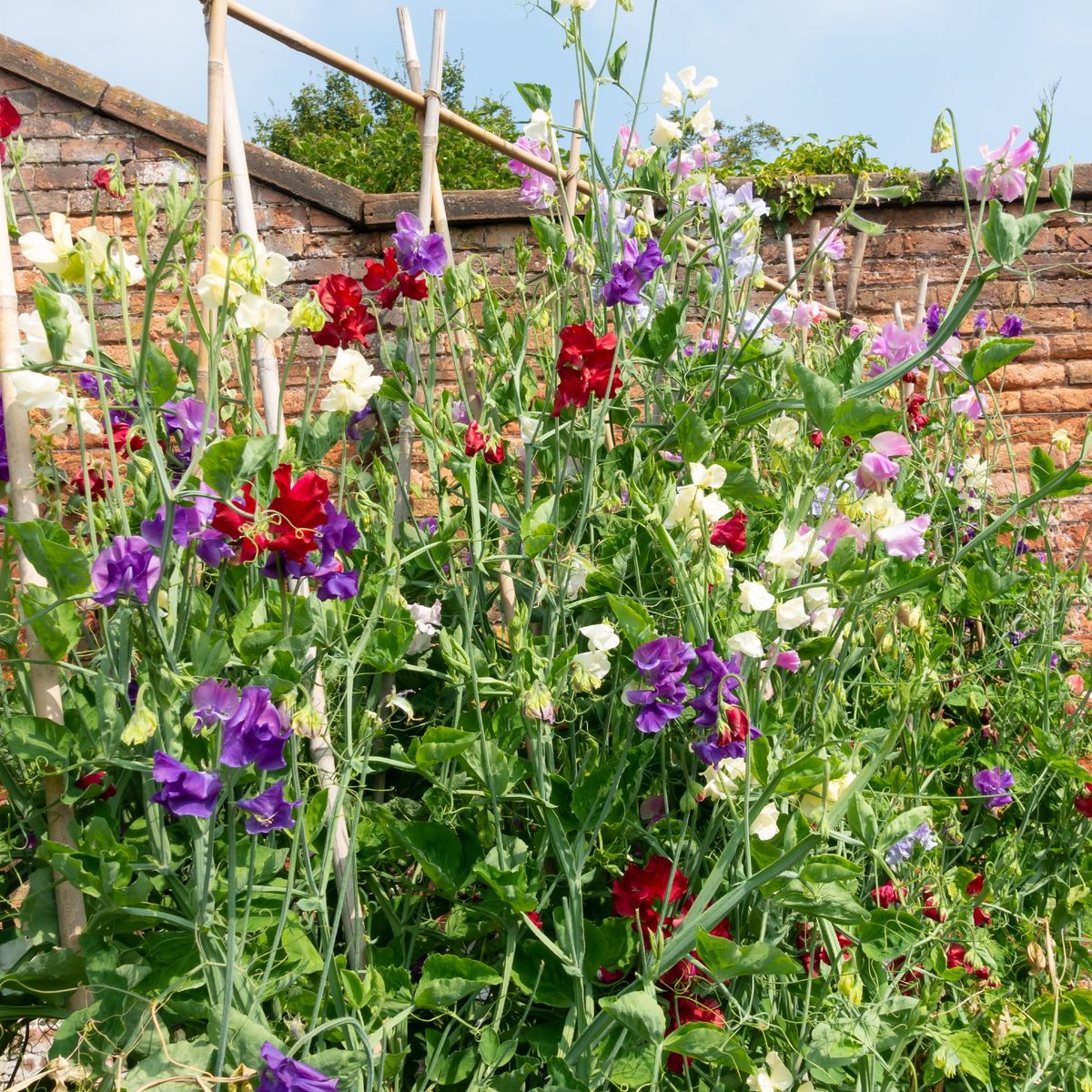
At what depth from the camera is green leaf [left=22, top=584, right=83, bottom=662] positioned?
1.11 meters

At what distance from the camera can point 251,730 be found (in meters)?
1.04

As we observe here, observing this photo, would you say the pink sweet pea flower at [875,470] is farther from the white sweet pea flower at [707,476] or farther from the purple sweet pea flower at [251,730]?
the purple sweet pea flower at [251,730]

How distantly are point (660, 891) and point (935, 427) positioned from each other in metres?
1.74

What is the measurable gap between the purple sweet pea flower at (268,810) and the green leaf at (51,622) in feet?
0.79

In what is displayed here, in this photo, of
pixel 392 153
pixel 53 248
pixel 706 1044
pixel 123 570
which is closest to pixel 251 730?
pixel 123 570

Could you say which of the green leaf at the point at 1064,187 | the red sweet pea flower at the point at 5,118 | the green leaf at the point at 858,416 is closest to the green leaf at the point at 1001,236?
the green leaf at the point at 1064,187

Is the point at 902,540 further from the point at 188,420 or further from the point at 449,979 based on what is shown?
the point at 188,420

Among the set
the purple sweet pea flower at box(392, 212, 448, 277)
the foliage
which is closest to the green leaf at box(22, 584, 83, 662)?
the purple sweet pea flower at box(392, 212, 448, 277)

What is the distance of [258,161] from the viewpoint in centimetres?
328

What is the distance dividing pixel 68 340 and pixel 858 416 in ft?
2.76

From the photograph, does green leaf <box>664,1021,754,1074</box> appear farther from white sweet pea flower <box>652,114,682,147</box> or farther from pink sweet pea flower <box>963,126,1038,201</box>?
white sweet pea flower <box>652,114,682,147</box>

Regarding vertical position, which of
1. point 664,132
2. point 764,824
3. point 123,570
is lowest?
point 764,824

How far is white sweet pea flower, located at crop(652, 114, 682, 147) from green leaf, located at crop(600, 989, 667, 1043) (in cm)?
119

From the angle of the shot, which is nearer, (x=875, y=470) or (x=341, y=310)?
(x=875, y=470)
